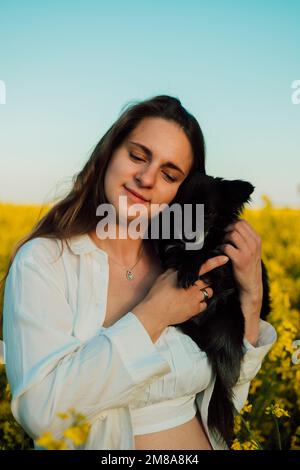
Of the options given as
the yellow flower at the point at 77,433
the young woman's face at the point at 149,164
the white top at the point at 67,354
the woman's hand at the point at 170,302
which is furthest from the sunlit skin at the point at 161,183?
the yellow flower at the point at 77,433

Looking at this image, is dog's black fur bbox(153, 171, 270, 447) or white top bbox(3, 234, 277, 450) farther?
dog's black fur bbox(153, 171, 270, 447)

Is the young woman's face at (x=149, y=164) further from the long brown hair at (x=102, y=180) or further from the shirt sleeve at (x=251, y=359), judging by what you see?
the shirt sleeve at (x=251, y=359)

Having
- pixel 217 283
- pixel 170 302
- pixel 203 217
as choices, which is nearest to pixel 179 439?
pixel 170 302

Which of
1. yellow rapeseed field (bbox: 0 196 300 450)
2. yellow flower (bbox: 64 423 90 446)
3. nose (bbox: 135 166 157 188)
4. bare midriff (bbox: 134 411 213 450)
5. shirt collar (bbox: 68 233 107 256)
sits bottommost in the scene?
yellow rapeseed field (bbox: 0 196 300 450)

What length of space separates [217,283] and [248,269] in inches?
12.8

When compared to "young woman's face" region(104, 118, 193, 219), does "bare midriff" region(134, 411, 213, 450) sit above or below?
below

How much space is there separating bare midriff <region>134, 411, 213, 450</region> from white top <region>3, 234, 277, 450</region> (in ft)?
0.40

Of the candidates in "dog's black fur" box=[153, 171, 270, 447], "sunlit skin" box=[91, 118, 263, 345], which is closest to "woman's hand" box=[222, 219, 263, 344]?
"sunlit skin" box=[91, 118, 263, 345]

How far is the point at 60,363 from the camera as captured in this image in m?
1.61

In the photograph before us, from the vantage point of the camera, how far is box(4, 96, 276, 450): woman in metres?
1.60

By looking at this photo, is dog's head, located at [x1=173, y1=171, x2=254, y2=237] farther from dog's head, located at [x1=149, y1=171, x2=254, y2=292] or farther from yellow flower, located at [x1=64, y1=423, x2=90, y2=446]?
yellow flower, located at [x1=64, y1=423, x2=90, y2=446]
